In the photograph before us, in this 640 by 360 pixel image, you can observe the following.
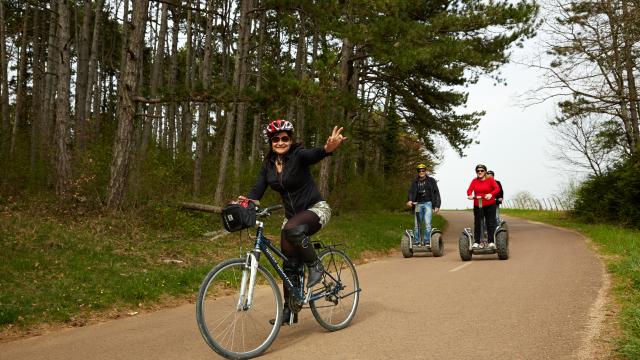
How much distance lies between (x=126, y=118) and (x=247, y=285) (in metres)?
9.48

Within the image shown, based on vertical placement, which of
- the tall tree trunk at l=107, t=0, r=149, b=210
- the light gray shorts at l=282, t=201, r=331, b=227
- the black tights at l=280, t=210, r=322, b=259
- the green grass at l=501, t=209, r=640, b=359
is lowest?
the green grass at l=501, t=209, r=640, b=359

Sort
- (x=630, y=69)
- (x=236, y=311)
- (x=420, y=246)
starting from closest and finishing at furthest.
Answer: (x=236, y=311)
(x=420, y=246)
(x=630, y=69)

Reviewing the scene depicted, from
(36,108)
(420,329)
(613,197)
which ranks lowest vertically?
(420,329)

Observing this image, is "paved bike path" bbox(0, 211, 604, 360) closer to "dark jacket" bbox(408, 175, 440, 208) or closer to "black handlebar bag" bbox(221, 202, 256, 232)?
"black handlebar bag" bbox(221, 202, 256, 232)

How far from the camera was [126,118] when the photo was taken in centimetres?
1317

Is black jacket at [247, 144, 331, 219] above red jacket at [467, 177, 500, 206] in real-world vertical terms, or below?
below

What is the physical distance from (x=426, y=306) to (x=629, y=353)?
9.37 ft

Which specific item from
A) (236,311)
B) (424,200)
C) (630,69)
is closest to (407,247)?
(424,200)

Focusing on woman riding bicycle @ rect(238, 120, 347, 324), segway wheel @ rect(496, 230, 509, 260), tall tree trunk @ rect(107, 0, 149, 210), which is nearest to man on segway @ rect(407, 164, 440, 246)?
segway wheel @ rect(496, 230, 509, 260)

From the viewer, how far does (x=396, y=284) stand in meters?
9.22

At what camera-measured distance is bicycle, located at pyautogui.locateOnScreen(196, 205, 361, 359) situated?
4.64 m

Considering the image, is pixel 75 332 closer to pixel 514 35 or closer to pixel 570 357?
pixel 570 357

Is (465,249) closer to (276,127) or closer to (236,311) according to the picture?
(276,127)

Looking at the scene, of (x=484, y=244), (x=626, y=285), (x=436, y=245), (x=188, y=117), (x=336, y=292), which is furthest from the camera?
(x=188, y=117)
